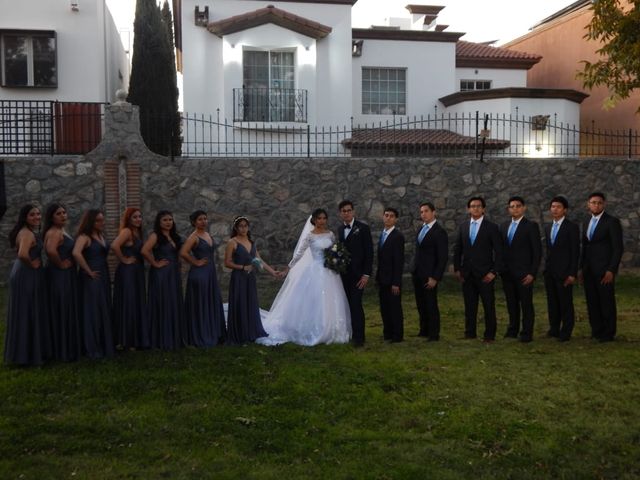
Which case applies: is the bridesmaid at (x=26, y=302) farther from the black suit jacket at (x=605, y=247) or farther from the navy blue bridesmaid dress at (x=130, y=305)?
the black suit jacket at (x=605, y=247)

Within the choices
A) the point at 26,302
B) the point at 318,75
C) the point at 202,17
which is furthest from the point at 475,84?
the point at 26,302

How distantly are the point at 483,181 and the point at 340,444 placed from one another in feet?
35.5

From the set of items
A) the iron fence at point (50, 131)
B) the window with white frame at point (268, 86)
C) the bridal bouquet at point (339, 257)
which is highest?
the window with white frame at point (268, 86)

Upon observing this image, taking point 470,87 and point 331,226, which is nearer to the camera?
point 331,226

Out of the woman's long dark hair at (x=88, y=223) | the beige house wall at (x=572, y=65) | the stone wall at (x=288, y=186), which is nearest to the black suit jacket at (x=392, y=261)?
the woman's long dark hair at (x=88, y=223)

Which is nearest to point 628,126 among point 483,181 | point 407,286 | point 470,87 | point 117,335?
point 470,87

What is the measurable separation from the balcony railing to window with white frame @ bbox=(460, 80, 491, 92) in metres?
7.05

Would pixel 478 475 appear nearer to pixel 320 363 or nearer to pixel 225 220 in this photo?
pixel 320 363

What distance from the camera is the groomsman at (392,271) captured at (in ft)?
30.9

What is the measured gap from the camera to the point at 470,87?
80.5 feet

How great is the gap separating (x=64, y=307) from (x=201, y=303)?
1650 millimetres

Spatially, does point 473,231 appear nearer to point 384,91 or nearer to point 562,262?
point 562,262

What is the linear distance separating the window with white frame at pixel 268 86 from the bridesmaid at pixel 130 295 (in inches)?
453

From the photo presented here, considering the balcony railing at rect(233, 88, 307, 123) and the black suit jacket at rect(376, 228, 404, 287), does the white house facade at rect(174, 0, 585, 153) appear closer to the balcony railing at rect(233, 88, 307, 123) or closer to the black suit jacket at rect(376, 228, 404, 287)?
the balcony railing at rect(233, 88, 307, 123)
